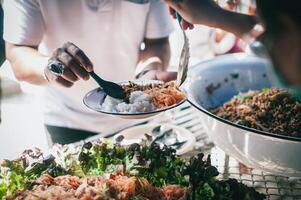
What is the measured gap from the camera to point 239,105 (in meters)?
1.41

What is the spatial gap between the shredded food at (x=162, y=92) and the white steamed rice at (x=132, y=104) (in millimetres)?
24

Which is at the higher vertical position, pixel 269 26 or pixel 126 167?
pixel 269 26

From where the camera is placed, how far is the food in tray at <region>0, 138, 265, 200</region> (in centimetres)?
98

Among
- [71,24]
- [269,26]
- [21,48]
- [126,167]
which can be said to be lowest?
[126,167]

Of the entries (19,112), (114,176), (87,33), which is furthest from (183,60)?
(19,112)

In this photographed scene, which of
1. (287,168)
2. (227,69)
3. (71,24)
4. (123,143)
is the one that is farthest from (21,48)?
(287,168)

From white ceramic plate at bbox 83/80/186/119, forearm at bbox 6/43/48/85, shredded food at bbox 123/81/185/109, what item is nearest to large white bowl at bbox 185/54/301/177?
shredded food at bbox 123/81/185/109

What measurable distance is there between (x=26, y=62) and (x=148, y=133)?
0.56m

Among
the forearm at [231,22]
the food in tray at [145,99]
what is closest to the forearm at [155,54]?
the food in tray at [145,99]

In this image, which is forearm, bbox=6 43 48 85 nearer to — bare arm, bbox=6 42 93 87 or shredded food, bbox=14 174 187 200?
bare arm, bbox=6 42 93 87

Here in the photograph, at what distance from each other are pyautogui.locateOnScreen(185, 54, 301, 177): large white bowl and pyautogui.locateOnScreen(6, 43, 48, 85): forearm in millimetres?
541

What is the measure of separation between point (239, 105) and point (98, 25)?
2.17ft

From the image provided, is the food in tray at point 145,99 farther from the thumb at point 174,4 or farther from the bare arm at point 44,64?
the thumb at point 174,4

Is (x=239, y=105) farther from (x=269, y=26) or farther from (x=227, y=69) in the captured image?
(x=269, y=26)
